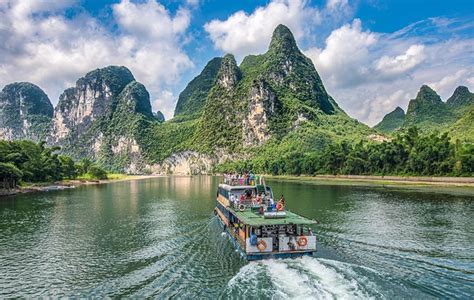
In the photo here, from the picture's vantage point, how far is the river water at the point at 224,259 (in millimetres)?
19062

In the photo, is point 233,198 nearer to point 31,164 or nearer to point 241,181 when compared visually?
point 241,181

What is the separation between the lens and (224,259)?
983 inches

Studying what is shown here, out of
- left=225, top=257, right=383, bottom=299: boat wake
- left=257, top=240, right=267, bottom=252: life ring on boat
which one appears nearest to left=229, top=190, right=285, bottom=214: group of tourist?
left=257, top=240, right=267, bottom=252: life ring on boat

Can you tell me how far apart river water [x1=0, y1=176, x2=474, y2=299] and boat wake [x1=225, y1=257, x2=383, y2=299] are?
0.19ft

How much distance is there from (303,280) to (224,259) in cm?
722

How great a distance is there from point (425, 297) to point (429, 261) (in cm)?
594

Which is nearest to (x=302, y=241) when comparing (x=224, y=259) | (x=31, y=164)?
(x=224, y=259)

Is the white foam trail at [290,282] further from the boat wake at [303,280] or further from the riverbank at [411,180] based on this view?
the riverbank at [411,180]

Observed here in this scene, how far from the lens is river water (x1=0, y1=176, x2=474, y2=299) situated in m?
19.1

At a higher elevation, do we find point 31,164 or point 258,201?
point 31,164

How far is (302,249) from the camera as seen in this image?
2256 cm

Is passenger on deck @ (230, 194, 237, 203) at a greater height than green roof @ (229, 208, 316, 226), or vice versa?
passenger on deck @ (230, 194, 237, 203)

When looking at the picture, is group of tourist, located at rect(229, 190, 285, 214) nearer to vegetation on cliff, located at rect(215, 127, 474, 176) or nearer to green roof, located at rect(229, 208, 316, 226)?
green roof, located at rect(229, 208, 316, 226)

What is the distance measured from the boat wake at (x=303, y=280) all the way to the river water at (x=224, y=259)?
0.19 feet
